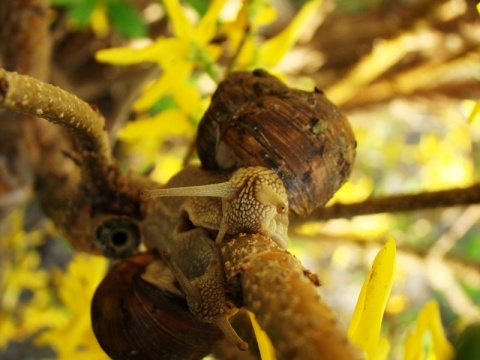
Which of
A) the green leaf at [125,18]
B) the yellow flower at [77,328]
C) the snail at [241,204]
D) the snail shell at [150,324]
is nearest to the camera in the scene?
the snail at [241,204]

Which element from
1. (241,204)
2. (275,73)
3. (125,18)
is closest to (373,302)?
(241,204)

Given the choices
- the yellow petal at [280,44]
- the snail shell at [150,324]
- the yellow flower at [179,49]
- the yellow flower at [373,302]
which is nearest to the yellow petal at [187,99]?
the yellow flower at [179,49]

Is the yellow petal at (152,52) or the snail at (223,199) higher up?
the yellow petal at (152,52)

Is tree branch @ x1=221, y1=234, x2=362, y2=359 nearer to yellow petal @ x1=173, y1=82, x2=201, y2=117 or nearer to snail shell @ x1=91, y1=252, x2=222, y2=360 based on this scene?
snail shell @ x1=91, y1=252, x2=222, y2=360

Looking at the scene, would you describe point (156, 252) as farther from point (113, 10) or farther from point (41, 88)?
point (113, 10)

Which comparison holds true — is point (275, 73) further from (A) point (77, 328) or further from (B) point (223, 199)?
(A) point (77, 328)

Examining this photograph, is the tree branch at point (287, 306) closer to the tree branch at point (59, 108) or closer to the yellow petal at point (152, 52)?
the tree branch at point (59, 108)

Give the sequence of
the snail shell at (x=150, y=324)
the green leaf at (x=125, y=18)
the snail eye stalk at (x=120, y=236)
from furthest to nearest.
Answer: the green leaf at (x=125, y=18)
the snail eye stalk at (x=120, y=236)
the snail shell at (x=150, y=324)
